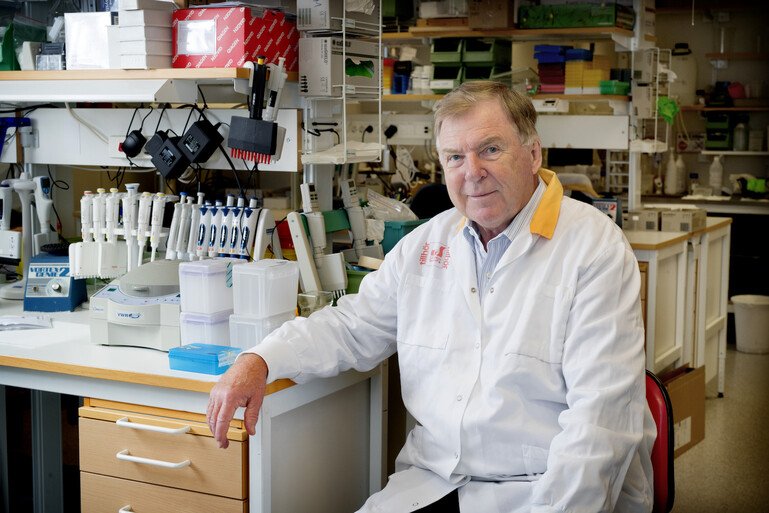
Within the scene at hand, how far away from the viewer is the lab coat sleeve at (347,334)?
2.16m

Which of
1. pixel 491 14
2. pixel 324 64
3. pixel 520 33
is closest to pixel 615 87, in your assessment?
pixel 520 33

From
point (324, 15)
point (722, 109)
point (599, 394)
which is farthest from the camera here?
point (722, 109)

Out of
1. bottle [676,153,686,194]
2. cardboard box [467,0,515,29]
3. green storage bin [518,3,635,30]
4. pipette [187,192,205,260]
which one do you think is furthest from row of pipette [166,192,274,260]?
bottle [676,153,686,194]

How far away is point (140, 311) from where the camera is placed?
2424 millimetres

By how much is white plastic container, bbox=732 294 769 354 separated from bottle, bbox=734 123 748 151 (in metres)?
2.33

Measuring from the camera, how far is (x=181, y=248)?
9.30 feet

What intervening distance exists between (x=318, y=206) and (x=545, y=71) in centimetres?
302

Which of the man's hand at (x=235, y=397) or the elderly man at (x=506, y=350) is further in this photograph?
the man's hand at (x=235, y=397)

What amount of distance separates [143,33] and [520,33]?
318 centimetres

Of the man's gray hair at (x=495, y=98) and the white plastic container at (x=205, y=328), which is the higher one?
the man's gray hair at (x=495, y=98)

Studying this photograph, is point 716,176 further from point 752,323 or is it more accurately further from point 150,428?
point 150,428

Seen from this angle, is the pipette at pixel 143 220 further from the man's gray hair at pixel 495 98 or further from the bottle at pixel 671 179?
the bottle at pixel 671 179

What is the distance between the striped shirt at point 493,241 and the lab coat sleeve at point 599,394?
0.67 feet

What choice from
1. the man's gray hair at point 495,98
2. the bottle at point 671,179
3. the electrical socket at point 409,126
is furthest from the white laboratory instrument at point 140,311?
the bottle at point 671,179
